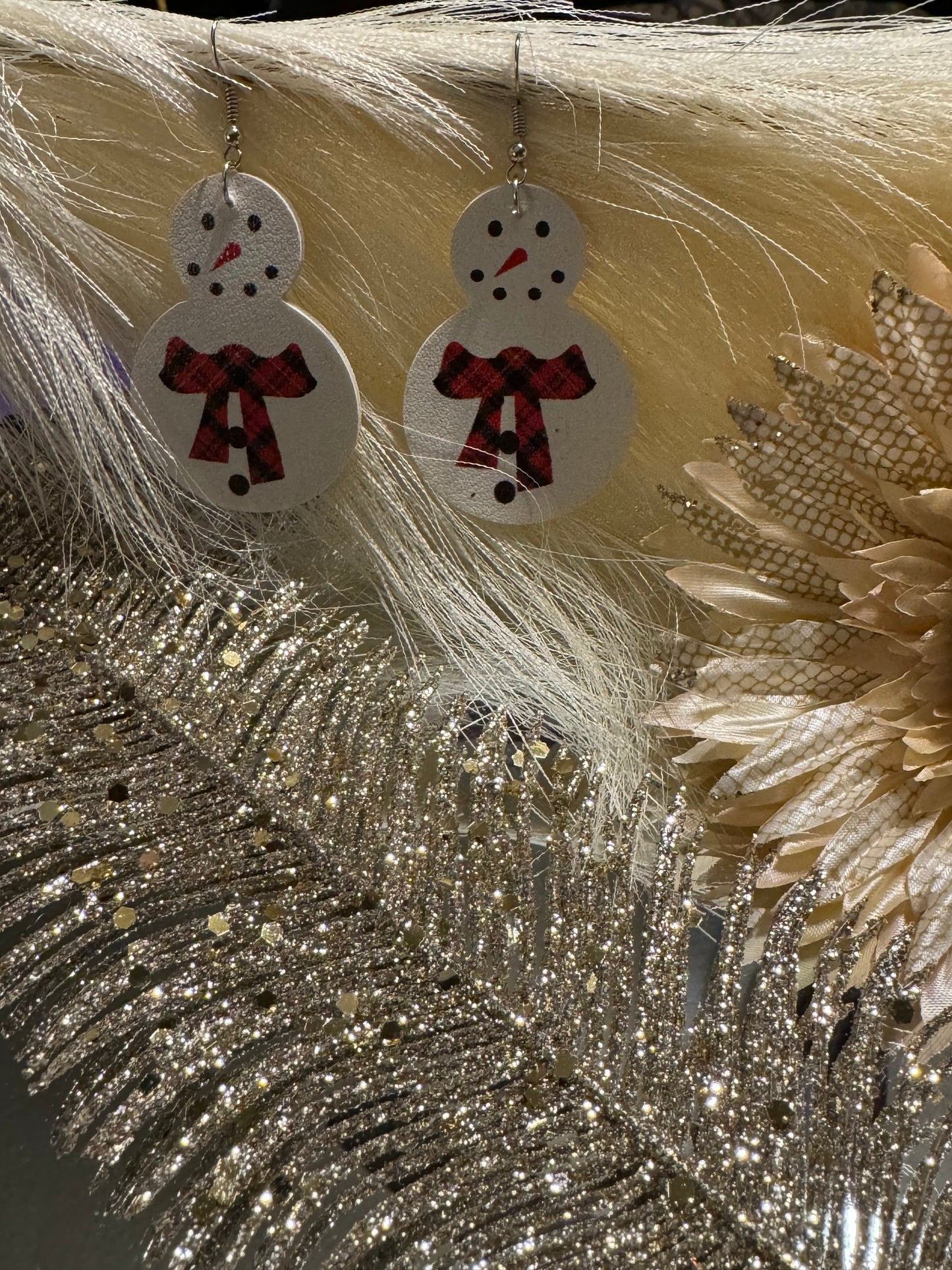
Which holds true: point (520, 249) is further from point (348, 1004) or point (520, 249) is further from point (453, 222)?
point (348, 1004)

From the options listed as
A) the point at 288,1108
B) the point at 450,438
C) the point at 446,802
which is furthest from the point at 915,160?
the point at 288,1108

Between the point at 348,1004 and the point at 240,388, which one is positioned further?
the point at 240,388

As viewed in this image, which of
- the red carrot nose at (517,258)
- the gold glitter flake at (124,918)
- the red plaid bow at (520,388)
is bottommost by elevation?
the gold glitter flake at (124,918)

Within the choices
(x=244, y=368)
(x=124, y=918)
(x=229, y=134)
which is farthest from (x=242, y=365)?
(x=124, y=918)

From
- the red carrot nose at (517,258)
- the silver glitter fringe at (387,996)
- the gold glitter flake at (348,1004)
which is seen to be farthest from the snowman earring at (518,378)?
the gold glitter flake at (348,1004)

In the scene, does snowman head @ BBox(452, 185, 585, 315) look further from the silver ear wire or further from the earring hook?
the earring hook

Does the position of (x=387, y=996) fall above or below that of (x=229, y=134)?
below

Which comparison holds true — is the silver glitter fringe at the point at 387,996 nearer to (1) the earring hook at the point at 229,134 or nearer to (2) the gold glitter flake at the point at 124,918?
(2) the gold glitter flake at the point at 124,918
